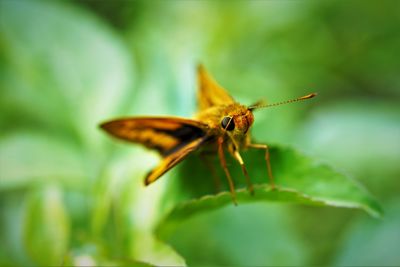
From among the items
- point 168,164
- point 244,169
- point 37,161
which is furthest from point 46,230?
Answer: point 244,169

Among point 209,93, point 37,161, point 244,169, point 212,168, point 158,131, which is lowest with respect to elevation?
point 244,169

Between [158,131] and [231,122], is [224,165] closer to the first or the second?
[231,122]

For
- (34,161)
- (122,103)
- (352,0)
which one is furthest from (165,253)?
(352,0)

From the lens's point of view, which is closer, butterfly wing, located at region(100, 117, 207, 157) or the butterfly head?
the butterfly head

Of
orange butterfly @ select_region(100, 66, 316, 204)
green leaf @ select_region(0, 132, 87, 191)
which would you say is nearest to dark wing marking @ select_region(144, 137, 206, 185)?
orange butterfly @ select_region(100, 66, 316, 204)

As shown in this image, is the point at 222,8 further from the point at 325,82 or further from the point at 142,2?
the point at 325,82

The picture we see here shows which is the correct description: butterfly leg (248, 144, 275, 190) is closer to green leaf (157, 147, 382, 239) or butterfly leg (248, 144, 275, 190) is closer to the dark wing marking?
green leaf (157, 147, 382, 239)
